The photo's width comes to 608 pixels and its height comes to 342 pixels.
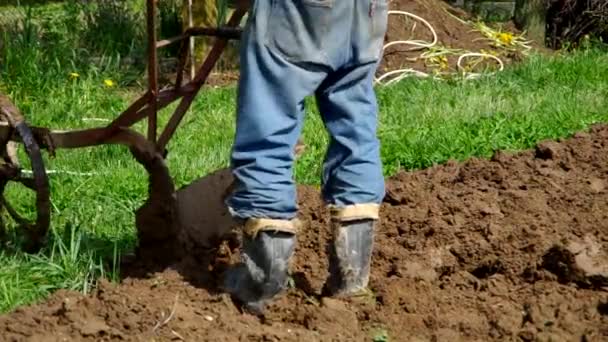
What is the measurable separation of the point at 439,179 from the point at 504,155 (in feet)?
1.45

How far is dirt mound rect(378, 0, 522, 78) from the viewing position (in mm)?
9820

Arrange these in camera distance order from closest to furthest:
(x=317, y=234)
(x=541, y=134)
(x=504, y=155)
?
(x=317, y=234)
(x=504, y=155)
(x=541, y=134)

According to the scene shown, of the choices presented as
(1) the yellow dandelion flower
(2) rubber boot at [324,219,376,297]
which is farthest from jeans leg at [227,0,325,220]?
(1) the yellow dandelion flower

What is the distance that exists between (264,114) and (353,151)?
1.31 feet

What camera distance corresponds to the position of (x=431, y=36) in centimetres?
1044

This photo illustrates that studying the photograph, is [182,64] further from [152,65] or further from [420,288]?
[420,288]

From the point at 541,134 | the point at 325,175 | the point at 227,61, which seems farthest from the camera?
the point at 227,61

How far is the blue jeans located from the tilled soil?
0.39 m

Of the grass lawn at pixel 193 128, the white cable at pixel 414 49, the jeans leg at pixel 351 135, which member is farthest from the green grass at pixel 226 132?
the jeans leg at pixel 351 135

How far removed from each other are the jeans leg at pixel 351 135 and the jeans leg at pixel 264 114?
0.19 m

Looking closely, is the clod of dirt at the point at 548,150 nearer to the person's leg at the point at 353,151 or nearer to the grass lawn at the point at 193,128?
the grass lawn at the point at 193,128

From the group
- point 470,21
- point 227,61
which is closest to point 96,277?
point 227,61

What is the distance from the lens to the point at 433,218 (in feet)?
17.4

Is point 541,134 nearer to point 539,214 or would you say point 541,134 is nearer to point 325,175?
point 539,214
